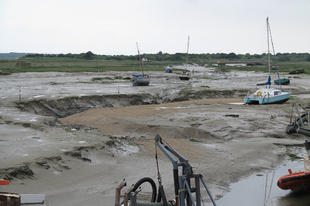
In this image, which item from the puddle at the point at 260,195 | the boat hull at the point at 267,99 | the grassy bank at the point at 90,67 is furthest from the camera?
the grassy bank at the point at 90,67

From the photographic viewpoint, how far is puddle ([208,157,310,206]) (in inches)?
450

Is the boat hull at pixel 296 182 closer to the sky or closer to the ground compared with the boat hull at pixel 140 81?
closer to the ground

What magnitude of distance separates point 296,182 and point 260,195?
4.07 ft

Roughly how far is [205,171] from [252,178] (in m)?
1.76

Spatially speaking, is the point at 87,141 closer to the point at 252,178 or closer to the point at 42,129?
the point at 42,129

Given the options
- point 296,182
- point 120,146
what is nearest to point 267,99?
point 120,146

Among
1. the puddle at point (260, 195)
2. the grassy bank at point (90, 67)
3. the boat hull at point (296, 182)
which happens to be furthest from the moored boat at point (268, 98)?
the grassy bank at point (90, 67)

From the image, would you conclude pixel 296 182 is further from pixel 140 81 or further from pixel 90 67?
pixel 90 67

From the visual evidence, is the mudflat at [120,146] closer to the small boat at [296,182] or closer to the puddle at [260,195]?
the puddle at [260,195]

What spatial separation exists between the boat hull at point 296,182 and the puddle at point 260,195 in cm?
29

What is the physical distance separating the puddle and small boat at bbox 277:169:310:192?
→ 1.06 ft

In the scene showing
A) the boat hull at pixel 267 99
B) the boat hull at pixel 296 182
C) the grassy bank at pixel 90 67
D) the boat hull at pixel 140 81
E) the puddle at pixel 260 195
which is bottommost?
the puddle at pixel 260 195

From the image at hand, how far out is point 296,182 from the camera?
11828 millimetres

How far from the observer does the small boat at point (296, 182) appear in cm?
1178
